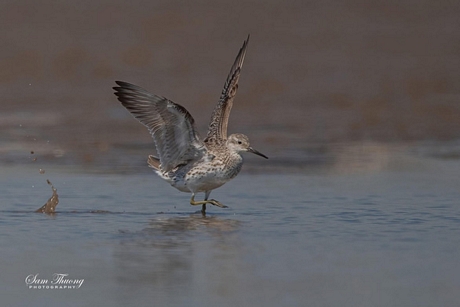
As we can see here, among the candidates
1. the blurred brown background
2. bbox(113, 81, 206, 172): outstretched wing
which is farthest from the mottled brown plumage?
the blurred brown background

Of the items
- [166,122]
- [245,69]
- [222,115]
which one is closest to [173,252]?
[166,122]

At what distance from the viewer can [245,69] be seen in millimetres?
18734

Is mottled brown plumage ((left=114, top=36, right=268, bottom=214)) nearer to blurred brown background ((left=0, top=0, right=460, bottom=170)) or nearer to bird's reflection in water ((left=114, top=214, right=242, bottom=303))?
bird's reflection in water ((left=114, top=214, right=242, bottom=303))

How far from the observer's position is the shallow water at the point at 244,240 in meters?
6.65

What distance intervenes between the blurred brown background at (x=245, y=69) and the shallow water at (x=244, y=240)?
2404mm

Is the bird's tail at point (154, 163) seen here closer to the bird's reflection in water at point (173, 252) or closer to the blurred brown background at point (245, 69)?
the bird's reflection in water at point (173, 252)

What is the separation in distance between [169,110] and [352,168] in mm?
3658

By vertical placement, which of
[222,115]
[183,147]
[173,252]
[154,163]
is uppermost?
[222,115]

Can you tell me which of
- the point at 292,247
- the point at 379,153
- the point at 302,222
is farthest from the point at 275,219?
the point at 379,153

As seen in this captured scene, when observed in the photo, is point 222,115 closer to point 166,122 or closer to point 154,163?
point 154,163

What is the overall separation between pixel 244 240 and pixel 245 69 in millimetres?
10569

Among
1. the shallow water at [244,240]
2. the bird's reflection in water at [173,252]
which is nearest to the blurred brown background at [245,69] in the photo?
the shallow water at [244,240]

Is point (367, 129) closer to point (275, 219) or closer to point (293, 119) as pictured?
point (293, 119)

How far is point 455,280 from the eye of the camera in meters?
6.97
